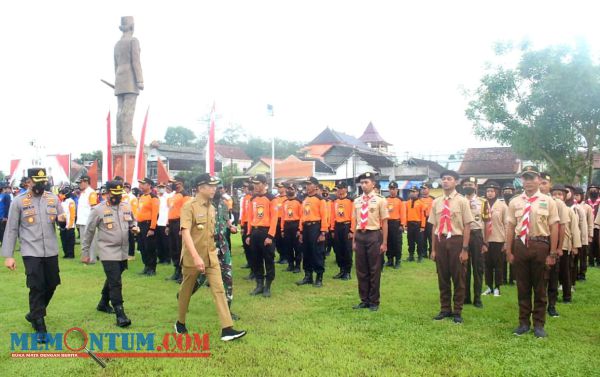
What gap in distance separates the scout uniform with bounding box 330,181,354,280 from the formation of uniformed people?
0.02m

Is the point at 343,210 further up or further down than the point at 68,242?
further up

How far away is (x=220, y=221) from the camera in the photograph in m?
6.54

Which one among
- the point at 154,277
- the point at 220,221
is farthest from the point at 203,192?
the point at 154,277

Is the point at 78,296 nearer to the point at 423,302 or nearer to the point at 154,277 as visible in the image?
the point at 154,277

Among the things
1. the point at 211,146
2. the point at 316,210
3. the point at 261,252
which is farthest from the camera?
the point at 316,210

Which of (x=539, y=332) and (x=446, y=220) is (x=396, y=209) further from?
(x=539, y=332)

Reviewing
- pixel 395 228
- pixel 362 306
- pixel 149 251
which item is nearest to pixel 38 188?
pixel 149 251

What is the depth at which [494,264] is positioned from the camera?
27.7ft

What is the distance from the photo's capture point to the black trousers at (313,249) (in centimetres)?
921

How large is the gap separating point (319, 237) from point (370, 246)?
2.24 metres

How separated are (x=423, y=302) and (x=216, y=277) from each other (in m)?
3.65

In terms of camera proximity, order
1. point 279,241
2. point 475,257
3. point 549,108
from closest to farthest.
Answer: point 475,257, point 279,241, point 549,108

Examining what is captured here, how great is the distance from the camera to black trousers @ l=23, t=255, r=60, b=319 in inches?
225

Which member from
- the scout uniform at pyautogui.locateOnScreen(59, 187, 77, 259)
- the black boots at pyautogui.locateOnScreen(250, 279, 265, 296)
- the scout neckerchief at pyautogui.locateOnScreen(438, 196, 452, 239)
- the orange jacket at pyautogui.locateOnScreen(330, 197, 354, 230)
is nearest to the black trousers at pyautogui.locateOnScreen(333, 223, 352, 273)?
the orange jacket at pyautogui.locateOnScreen(330, 197, 354, 230)
